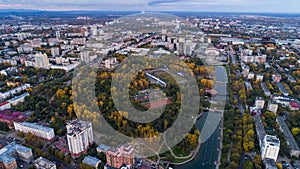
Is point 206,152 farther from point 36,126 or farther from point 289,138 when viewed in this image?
point 36,126

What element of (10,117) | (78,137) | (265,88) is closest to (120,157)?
(78,137)

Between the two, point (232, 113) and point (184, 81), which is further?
point (184, 81)

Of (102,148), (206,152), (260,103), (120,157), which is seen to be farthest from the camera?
(260,103)

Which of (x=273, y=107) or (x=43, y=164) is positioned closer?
(x=43, y=164)

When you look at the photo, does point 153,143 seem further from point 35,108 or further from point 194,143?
point 35,108

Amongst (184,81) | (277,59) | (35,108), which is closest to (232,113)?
(184,81)

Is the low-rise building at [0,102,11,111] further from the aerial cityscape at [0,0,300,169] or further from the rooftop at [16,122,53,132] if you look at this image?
the rooftop at [16,122,53,132]
